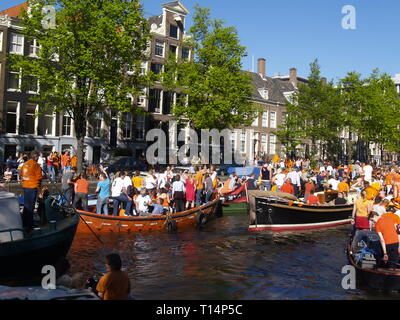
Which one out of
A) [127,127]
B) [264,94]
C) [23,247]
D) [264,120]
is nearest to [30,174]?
[23,247]

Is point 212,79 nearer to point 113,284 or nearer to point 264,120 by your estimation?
point 264,120

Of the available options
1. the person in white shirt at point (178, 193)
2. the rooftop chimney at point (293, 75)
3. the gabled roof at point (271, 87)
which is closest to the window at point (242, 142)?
the gabled roof at point (271, 87)

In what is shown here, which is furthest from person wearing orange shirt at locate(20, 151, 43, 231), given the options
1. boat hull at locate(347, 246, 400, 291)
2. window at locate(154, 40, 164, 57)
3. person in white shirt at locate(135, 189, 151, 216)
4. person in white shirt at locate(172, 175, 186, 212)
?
window at locate(154, 40, 164, 57)

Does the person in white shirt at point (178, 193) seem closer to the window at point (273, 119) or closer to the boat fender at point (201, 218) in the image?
the boat fender at point (201, 218)

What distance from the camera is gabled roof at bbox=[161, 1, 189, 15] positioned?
135 feet

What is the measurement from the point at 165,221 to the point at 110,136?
2273 centimetres

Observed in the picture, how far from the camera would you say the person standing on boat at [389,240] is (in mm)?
10109

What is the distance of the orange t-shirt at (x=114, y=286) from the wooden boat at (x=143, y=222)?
8257 millimetres

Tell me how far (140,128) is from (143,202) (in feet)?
77.4

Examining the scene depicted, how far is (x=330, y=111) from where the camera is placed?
159 ft

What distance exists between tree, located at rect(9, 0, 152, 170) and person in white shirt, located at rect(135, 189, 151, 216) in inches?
484

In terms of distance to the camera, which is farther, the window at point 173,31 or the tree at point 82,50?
the window at point 173,31

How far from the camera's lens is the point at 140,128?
40656 millimetres

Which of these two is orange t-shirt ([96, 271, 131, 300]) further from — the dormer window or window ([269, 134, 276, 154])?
the dormer window
